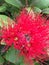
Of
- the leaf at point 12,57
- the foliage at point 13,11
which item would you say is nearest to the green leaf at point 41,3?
the foliage at point 13,11

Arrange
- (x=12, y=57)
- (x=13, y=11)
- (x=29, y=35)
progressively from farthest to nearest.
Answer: (x=13, y=11) < (x=12, y=57) < (x=29, y=35)

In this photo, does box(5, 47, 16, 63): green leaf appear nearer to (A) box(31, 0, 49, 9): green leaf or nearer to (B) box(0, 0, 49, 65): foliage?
(B) box(0, 0, 49, 65): foliage

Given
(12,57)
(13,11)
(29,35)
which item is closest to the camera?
(29,35)

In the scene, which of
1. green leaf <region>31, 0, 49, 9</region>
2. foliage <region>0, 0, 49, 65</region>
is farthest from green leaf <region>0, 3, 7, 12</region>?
green leaf <region>31, 0, 49, 9</region>

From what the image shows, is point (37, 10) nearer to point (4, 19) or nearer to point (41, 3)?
point (41, 3)

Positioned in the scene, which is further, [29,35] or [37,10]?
[37,10]

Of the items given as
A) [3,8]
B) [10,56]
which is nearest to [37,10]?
[3,8]

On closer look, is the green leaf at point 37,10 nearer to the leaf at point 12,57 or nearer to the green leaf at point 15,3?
the green leaf at point 15,3

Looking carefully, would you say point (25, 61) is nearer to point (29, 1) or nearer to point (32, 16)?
point (32, 16)

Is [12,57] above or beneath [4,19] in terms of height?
beneath
